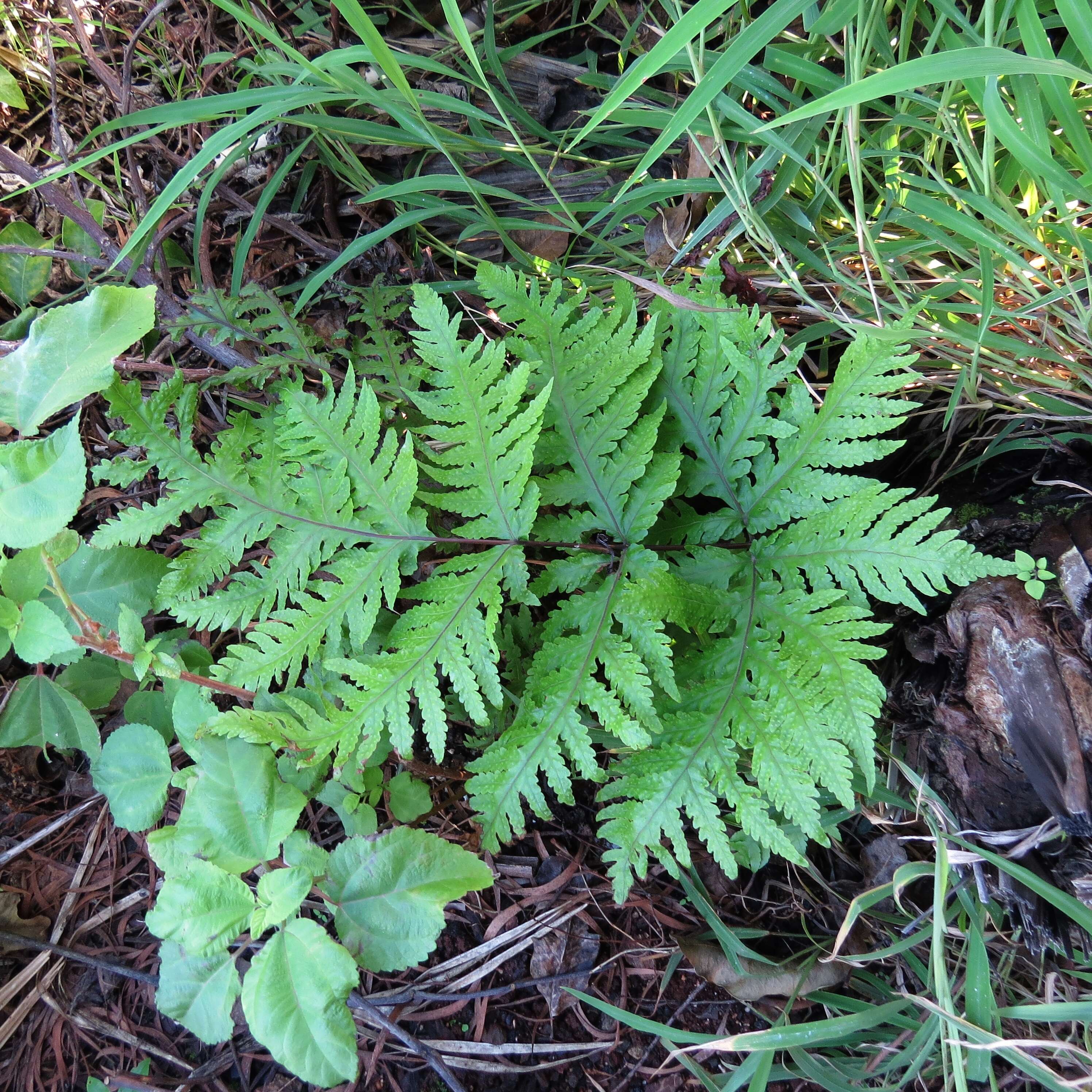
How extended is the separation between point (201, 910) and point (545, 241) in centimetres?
211

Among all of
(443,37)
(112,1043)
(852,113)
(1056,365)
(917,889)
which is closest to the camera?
(852,113)

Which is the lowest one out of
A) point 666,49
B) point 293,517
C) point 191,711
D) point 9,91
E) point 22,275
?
point 191,711

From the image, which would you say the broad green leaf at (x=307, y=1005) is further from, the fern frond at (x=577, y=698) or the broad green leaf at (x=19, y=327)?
the broad green leaf at (x=19, y=327)

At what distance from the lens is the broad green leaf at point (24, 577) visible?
6.21 feet

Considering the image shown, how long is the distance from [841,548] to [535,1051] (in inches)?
68.4

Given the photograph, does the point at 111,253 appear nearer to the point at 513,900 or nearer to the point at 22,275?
the point at 22,275

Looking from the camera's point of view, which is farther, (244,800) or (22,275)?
(22,275)

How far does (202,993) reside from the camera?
1.73 metres

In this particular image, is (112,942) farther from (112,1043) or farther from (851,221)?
(851,221)

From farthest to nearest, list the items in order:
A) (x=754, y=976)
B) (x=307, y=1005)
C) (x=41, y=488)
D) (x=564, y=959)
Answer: (x=564, y=959) < (x=754, y=976) < (x=307, y=1005) < (x=41, y=488)

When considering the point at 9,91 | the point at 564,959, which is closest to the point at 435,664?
the point at 564,959

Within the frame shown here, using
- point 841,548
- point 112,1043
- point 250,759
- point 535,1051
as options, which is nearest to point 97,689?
point 250,759

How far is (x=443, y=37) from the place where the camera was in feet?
8.29

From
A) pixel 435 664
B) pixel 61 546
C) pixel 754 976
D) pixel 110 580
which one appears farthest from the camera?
pixel 754 976
